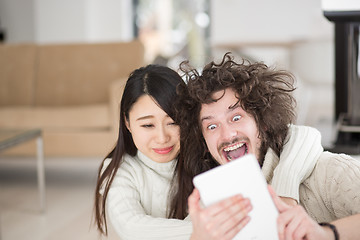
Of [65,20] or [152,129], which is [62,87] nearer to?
[65,20]

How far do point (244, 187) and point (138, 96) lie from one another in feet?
1.95

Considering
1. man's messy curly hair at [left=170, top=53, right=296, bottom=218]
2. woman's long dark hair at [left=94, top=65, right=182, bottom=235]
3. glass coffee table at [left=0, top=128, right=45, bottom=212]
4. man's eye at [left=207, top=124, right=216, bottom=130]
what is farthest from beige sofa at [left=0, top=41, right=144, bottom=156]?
man's eye at [left=207, top=124, right=216, bottom=130]

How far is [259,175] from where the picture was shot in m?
0.88

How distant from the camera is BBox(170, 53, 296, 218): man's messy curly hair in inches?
48.1

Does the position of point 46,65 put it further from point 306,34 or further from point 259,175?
A: point 306,34

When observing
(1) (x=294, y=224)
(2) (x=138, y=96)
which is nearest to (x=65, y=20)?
(2) (x=138, y=96)

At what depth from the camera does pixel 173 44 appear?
28.3ft

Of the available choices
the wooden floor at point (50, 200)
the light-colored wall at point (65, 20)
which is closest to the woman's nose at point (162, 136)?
the wooden floor at point (50, 200)

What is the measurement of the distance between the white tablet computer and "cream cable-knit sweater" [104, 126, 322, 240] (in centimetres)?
24

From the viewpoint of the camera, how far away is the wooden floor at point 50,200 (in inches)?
112

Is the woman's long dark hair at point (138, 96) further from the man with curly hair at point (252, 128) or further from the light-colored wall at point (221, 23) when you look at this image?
the light-colored wall at point (221, 23)

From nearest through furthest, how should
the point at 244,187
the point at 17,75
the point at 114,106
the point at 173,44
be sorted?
1. the point at 244,187
2. the point at 114,106
3. the point at 17,75
4. the point at 173,44

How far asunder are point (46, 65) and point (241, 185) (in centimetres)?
370

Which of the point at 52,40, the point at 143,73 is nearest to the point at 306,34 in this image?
the point at 52,40
